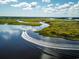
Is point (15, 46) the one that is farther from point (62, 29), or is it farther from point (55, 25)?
point (62, 29)

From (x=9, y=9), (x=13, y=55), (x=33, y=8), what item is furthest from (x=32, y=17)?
(x=13, y=55)

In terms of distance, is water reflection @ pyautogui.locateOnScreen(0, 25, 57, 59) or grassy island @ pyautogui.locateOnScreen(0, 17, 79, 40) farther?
grassy island @ pyautogui.locateOnScreen(0, 17, 79, 40)

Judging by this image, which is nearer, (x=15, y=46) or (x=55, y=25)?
(x=55, y=25)

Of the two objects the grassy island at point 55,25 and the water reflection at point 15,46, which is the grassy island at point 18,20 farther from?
the water reflection at point 15,46

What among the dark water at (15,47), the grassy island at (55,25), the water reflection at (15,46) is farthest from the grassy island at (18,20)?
the dark water at (15,47)

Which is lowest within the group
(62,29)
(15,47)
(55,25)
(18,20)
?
(15,47)

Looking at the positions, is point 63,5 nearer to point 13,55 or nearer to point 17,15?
point 17,15

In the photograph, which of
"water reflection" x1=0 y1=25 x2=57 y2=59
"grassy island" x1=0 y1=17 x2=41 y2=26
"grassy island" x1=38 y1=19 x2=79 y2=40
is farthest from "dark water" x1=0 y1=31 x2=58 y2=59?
"grassy island" x1=38 y1=19 x2=79 y2=40

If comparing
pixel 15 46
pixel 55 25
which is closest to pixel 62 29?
pixel 55 25

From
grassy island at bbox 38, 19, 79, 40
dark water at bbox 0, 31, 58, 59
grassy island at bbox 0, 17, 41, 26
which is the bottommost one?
dark water at bbox 0, 31, 58, 59

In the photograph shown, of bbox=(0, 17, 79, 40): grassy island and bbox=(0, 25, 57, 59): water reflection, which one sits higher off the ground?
bbox=(0, 17, 79, 40): grassy island

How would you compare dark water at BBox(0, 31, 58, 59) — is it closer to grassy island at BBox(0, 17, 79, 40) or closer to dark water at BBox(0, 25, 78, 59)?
dark water at BBox(0, 25, 78, 59)
